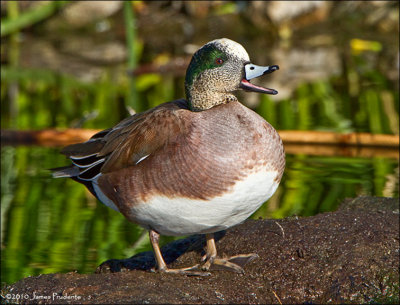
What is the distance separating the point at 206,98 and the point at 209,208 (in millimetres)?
624

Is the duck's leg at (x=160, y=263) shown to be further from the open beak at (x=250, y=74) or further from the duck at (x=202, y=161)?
the open beak at (x=250, y=74)

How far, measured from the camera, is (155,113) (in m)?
4.09

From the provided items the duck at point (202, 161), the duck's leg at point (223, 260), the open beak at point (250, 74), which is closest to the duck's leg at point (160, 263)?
the duck at point (202, 161)

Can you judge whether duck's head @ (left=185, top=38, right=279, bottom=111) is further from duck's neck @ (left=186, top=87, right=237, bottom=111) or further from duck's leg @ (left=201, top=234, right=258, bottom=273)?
duck's leg @ (left=201, top=234, right=258, bottom=273)

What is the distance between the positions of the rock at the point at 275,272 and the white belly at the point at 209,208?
0.30m

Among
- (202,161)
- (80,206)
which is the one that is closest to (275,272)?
(202,161)

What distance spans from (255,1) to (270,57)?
1.47 meters

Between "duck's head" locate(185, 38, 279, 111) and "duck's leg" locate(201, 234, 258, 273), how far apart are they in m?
0.83

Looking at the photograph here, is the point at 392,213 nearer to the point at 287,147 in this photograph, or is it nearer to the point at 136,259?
the point at 136,259

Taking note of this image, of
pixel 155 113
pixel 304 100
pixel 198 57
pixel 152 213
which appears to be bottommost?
pixel 304 100

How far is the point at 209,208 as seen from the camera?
3.78 metres

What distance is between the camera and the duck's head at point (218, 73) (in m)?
3.99

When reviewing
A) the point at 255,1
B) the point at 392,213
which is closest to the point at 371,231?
the point at 392,213

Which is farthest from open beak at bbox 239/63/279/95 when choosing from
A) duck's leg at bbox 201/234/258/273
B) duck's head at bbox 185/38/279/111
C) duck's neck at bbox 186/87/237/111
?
duck's leg at bbox 201/234/258/273
